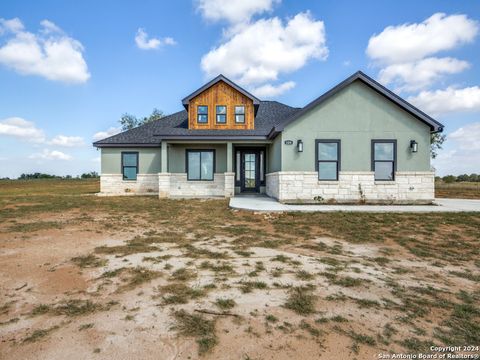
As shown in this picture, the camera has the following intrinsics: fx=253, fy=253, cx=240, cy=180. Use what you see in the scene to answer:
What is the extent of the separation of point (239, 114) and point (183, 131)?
359cm

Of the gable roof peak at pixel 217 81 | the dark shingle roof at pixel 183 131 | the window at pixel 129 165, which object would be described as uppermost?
the gable roof peak at pixel 217 81

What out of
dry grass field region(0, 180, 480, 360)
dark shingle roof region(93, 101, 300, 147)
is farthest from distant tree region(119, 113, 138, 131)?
dry grass field region(0, 180, 480, 360)

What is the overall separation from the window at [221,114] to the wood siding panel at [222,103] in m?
0.18

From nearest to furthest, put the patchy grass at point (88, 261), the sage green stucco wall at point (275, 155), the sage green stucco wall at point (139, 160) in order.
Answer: the patchy grass at point (88, 261)
the sage green stucco wall at point (275, 155)
the sage green stucco wall at point (139, 160)

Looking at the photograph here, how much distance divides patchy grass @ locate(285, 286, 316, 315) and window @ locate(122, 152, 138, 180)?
15.8 metres

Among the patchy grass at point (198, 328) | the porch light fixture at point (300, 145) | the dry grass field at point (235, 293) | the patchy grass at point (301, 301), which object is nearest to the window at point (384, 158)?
the porch light fixture at point (300, 145)

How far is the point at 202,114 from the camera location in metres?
15.7

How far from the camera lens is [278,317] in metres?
2.81

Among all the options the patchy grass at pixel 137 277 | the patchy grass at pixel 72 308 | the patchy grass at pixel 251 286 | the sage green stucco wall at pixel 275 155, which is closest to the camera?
the patchy grass at pixel 72 308

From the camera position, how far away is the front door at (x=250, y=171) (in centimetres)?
1641

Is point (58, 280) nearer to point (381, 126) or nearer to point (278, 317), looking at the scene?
point (278, 317)

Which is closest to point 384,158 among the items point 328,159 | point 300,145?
point 328,159

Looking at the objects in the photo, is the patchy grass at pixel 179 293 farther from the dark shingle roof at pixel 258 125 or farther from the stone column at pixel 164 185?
the stone column at pixel 164 185

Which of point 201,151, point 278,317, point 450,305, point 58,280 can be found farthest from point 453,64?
point 58,280
